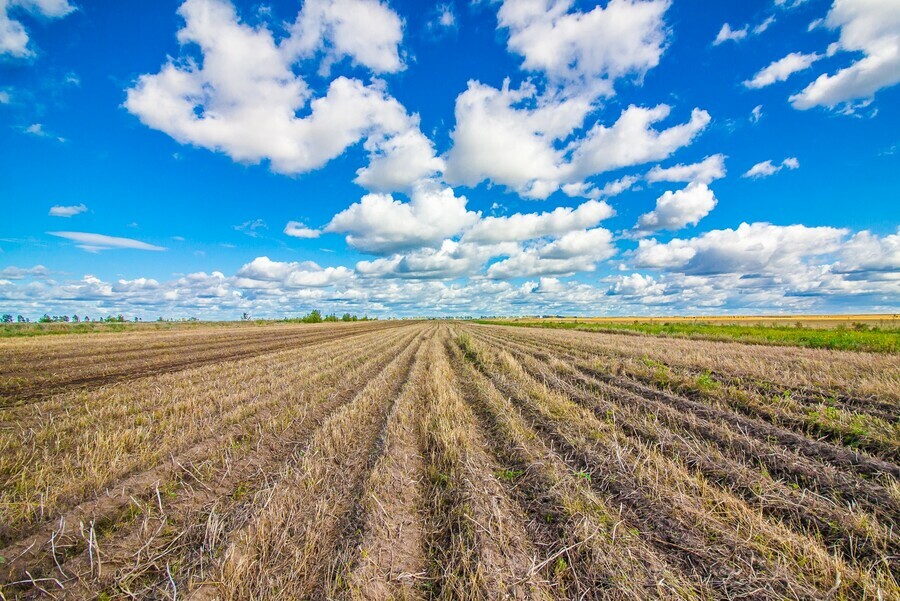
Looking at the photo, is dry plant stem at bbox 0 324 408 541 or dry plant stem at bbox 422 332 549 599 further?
dry plant stem at bbox 0 324 408 541

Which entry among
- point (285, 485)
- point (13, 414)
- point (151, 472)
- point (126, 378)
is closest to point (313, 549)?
point (285, 485)

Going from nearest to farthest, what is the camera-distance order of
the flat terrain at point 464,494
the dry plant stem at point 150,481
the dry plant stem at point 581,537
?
the dry plant stem at point 581,537 < the flat terrain at point 464,494 < the dry plant stem at point 150,481

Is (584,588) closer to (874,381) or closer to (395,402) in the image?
(395,402)

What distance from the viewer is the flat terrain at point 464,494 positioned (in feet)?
10.8

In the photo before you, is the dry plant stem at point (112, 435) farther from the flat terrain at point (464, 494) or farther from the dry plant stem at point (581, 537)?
the dry plant stem at point (581, 537)

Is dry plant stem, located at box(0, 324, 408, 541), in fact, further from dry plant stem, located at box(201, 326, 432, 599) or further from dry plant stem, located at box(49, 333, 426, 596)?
dry plant stem, located at box(201, 326, 432, 599)

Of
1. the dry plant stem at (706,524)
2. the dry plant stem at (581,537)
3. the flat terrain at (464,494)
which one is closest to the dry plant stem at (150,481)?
the flat terrain at (464,494)

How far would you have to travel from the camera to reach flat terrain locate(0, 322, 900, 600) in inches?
130

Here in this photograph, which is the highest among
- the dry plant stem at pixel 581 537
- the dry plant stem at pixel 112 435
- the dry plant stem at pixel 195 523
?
the dry plant stem at pixel 112 435

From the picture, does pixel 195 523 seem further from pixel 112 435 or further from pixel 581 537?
pixel 581 537

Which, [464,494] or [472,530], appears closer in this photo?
[472,530]

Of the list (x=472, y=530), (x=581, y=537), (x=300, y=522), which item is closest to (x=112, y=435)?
(x=300, y=522)

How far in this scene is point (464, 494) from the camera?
4711mm

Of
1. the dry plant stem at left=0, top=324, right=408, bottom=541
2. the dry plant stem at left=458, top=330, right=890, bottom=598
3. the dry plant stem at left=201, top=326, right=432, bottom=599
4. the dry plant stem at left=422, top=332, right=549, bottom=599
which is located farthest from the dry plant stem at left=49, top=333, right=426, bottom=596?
the dry plant stem at left=458, top=330, right=890, bottom=598
